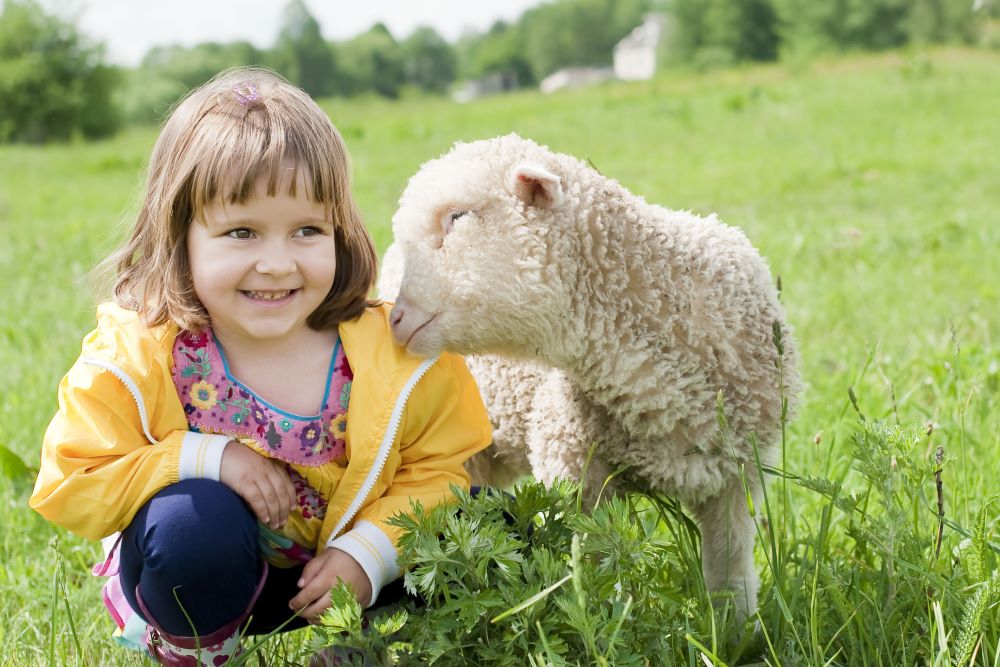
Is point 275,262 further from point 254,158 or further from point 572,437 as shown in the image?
point 572,437

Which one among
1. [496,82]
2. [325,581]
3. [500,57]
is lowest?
[496,82]

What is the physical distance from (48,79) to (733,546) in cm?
3336

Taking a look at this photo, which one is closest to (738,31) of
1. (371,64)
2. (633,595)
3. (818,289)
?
(371,64)

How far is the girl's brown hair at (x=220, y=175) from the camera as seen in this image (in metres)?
1.97

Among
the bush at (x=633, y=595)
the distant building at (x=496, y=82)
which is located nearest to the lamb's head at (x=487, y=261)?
the bush at (x=633, y=595)

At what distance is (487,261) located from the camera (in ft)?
6.51

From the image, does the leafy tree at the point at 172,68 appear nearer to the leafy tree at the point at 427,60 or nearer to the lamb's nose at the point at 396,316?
the leafy tree at the point at 427,60

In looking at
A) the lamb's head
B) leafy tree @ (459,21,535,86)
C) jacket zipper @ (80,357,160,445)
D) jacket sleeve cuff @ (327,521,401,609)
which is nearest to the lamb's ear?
the lamb's head

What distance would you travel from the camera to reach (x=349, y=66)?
60.1m

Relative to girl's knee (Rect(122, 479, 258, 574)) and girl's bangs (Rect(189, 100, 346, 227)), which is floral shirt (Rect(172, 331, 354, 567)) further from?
girl's bangs (Rect(189, 100, 346, 227))

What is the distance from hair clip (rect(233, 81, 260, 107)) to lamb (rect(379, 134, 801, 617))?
383mm

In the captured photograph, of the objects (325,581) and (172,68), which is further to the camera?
(172,68)

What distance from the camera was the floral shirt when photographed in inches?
82.0

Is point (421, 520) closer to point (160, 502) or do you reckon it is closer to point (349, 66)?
point (160, 502)
